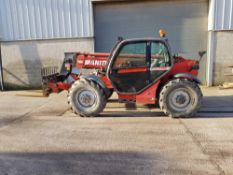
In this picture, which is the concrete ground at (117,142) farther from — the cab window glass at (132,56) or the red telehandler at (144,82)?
the cab window glass at (132,56)

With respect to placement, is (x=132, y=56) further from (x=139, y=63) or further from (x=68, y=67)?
(x=68, y=67)

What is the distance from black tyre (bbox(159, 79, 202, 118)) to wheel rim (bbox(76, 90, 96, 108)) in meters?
1.48

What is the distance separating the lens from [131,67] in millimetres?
5535

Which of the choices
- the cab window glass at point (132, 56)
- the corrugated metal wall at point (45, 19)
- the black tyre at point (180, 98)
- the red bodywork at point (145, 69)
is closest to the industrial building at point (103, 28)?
the corrugated metal wall at point (45, 19)

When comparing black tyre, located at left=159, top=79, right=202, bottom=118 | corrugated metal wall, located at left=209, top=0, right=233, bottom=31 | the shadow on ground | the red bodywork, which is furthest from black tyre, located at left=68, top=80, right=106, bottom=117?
corrugated metal wall, located at left=209, top=0, right=233, bottom=31

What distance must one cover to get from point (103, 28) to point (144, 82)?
440 centimetres

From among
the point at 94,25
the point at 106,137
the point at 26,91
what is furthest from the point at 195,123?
the point at 26,91

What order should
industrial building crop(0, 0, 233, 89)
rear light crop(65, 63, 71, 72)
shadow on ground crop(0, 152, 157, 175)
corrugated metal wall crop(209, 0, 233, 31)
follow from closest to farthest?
shadow on ground crop(0, 152, 157, 175) < rear light crop(65, 63, 71, 72) < corrugated metal wall crop(209, 0, 233, 31) < industrial building crop(0, 0, 233, 89)

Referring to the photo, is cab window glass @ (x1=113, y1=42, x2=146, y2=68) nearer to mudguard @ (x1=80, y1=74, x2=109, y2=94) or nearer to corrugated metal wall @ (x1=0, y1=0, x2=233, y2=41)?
mudguard @ (x1=80, y1=74, x2=109, y2=94)

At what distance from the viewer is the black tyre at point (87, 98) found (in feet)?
18.3

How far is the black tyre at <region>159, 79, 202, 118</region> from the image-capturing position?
5383mm

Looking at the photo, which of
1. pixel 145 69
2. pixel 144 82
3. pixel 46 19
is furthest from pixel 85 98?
pixel 46 19

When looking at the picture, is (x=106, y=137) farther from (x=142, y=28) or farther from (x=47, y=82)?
(x=142, y=28)

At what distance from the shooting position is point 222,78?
8938 mm
